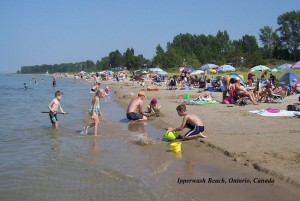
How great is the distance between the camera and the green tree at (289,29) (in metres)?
76.8

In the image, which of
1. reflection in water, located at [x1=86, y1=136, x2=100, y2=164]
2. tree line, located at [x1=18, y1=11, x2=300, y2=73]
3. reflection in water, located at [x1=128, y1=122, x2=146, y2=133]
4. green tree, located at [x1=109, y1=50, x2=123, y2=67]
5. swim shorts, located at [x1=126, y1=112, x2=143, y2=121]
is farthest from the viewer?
green tree, located at [x1=109, y1=50, x2=123, y2=67]

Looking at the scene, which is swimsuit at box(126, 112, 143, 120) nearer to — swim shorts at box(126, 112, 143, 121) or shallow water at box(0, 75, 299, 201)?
swim shorts at box(126, 112, 143, 121)

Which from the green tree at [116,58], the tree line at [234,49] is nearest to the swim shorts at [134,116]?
the tree line at [234,49]

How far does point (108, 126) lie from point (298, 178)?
7.14 meters

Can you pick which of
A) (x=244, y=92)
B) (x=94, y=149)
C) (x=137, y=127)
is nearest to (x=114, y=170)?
(x=94, y=149)

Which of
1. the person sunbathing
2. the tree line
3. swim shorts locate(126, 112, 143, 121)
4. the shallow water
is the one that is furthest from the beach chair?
the tree line

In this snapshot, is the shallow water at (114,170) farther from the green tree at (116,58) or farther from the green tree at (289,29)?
the green tree at (116,58)

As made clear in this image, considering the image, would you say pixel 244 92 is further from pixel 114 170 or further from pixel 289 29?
pixel 289 29

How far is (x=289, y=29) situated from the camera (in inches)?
3125

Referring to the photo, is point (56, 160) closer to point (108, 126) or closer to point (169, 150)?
point (169, 150)

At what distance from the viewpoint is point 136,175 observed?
5.89 m

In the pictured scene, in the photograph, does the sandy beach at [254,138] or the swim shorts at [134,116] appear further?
the swim shorts at [134,116]

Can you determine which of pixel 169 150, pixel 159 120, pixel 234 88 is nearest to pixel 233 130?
pixel 169 150

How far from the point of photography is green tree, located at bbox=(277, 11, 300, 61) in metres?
76.8
